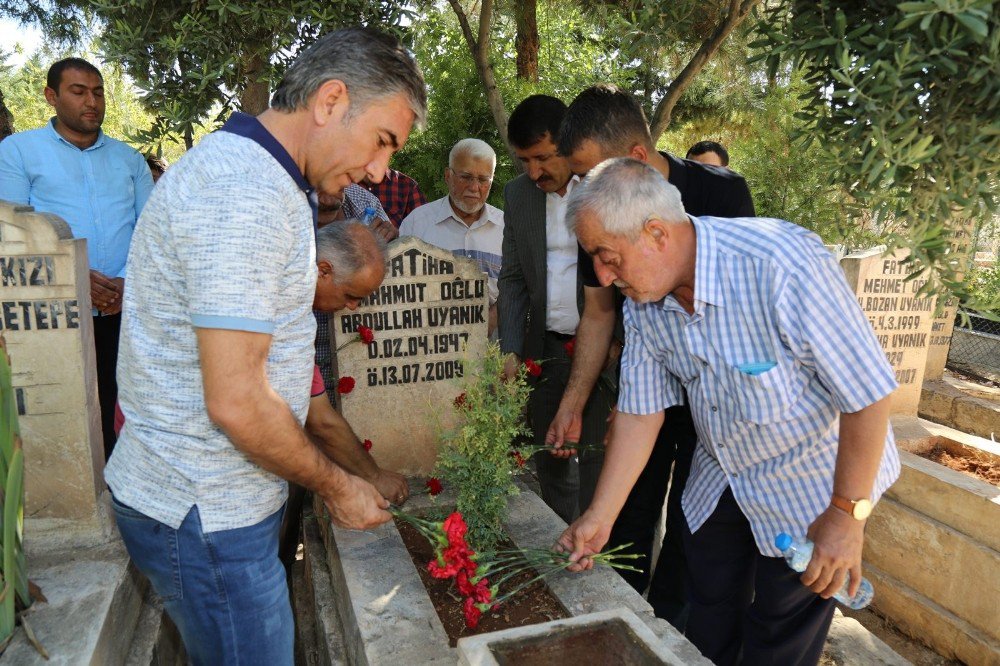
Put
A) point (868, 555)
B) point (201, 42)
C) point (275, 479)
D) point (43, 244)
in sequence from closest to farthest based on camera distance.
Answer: point (275, 479), point (43, 244), point (201, 42), point (868, 555)

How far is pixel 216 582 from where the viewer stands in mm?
1790

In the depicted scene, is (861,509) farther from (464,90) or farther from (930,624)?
(464,90)

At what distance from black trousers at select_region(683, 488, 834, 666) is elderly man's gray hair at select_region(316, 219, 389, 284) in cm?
150

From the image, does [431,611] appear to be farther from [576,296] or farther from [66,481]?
[576,296]

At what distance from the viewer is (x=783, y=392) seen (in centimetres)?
206

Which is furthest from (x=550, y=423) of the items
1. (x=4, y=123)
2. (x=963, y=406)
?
(x=4, y=123)

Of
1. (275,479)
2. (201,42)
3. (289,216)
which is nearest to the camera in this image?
(289,216)

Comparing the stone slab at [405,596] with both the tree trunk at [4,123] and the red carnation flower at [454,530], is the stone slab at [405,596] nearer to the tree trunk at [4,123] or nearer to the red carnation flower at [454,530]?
the red carnation flower at [454,530]

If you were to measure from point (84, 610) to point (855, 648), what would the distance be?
10.4 ft

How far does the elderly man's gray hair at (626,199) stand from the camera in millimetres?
2006

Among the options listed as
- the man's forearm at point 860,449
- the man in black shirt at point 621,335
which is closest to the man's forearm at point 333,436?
the man in black shirt at point 621,335

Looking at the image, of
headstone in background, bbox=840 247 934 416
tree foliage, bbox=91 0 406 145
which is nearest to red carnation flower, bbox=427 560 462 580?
tree foliage, bbox=91 0 406 145

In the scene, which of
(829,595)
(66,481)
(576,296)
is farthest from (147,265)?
(576,296)

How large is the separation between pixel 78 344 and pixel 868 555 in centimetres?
423
